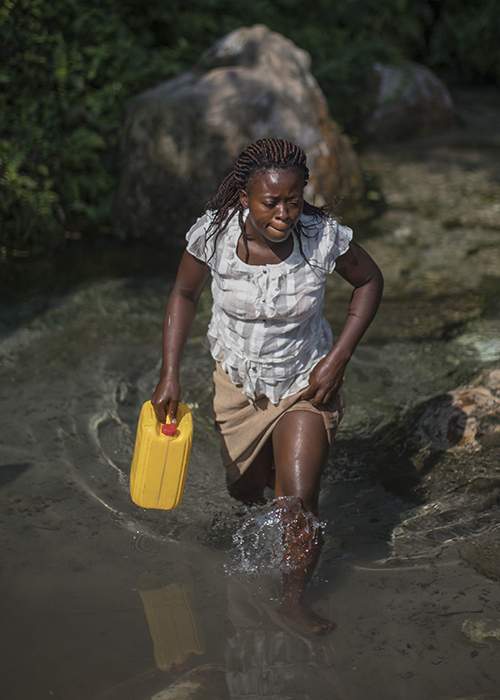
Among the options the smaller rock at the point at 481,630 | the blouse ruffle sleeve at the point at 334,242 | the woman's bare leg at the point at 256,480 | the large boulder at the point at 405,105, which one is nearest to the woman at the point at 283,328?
the blouse ruffle sleeve at the point at 334,242

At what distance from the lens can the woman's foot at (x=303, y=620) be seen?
3.52m

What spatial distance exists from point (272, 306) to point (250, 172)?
17.9 inches

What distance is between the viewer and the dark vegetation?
22.9 feet

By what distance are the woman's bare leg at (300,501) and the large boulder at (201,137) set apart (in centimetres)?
374

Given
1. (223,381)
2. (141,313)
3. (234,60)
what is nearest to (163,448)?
(223,381)

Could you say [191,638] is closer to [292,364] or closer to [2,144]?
[292,364]

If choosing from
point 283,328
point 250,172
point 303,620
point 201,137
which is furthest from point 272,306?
point 201,137

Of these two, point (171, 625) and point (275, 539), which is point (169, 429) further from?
point (171, 625)

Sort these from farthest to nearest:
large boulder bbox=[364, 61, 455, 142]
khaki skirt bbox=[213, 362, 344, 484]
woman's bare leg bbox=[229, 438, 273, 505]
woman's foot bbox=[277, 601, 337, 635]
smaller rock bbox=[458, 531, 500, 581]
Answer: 1. large boulder bbox=[364, 61, 455, 142]
2. woman's bare leg bbox=[229, 438, 273, 505]
3. smaller rock bbox=[458, 531, 500, 581]
4. khaki skirt bbox=[213, 362, 344, 484]
5. woman's foot bbox=[277, 601, 337, 635]

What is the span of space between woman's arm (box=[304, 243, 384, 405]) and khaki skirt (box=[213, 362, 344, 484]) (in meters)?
0.08

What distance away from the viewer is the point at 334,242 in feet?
11.9

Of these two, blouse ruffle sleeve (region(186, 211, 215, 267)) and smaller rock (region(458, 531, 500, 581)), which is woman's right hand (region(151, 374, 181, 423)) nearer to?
blouse ruffle sleeve (region(186, 211, 215, 267))

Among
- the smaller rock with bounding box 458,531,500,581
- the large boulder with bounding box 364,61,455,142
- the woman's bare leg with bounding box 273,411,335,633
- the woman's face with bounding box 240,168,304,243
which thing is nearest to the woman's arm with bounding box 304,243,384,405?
the woman's bare leg with bounding box 273,411,335,633

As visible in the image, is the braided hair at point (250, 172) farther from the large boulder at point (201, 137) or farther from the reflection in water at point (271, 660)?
the large boulder at point (201, 137)
